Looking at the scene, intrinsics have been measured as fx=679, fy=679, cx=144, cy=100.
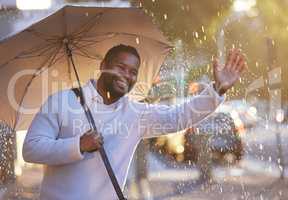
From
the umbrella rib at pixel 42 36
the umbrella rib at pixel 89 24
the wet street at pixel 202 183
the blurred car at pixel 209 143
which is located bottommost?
the wet street at pixel 202 183

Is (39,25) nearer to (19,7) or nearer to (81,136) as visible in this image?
(81,136)

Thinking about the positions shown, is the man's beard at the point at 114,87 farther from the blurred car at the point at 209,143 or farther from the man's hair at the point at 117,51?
the blurred car at the point at 209,143

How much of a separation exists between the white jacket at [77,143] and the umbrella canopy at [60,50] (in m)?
0.50

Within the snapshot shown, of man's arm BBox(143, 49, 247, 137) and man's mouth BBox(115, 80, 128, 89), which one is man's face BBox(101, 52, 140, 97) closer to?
man's mouth BBox(115, 80, 128, 89)

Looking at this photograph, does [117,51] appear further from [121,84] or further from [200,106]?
[200,106]

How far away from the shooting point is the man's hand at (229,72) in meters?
3.51

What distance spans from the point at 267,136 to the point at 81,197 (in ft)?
44.6

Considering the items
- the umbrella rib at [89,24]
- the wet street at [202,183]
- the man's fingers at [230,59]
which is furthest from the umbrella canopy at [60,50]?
the wet street at [202,183]

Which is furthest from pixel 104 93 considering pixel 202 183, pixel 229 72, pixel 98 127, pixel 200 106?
pixel 202 183

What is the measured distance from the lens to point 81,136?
11.0ft

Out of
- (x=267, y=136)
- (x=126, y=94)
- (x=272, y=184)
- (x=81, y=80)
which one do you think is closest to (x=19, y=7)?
(x=272, y=184)

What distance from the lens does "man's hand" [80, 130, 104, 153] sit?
3330 mm

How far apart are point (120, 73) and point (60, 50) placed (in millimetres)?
586

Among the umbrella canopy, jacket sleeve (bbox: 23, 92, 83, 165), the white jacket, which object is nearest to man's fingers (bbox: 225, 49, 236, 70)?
the white jacket
